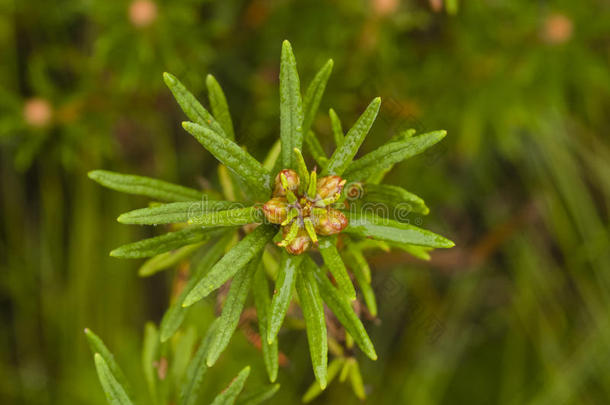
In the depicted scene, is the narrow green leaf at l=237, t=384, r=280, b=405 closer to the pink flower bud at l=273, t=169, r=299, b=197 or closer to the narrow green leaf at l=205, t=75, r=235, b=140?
the pink flower bud at l=273, t=169, r=299, b=197

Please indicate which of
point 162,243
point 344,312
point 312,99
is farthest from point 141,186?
point 344,312

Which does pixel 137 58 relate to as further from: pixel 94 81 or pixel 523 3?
pixel 523 3

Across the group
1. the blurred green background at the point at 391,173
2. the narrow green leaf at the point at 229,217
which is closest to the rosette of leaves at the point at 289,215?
the narrow green leaf at the point at 229,217

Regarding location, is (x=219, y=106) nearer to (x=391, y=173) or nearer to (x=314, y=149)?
(x=314, y=149)

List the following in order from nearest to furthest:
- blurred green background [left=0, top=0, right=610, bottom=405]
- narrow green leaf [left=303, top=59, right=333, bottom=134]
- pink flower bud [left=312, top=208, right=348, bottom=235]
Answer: pink flower bud [left=312, top=208, right=348, bottom=235] < narrow green leaf [left=303, top=59, right=333, bottom=134] < blurred green background [left=0, top=0, right=610, bottom=405]

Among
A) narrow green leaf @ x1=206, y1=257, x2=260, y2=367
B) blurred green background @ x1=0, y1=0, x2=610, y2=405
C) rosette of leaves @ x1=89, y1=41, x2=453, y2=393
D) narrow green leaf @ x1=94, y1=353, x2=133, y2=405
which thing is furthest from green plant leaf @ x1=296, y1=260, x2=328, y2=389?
blurred green background @ x1=0, y1=0, x2=610, y2=405
